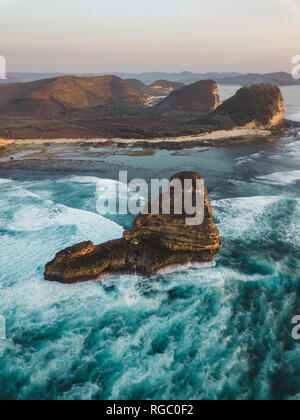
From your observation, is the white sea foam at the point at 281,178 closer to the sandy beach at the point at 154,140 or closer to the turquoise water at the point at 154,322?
the turquoise water at the point at 154,322

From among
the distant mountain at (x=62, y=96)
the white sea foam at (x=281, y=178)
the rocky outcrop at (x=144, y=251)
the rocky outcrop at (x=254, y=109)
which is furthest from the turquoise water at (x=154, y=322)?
the distant mountain at (x=62, y=96)

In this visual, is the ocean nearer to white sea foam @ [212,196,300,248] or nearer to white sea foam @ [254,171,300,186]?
white sea foam @ [212,196,300,248]

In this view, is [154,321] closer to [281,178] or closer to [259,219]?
[259,219]

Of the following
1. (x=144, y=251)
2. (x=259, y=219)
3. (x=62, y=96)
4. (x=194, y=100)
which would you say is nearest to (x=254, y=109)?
(x=194, y=100)

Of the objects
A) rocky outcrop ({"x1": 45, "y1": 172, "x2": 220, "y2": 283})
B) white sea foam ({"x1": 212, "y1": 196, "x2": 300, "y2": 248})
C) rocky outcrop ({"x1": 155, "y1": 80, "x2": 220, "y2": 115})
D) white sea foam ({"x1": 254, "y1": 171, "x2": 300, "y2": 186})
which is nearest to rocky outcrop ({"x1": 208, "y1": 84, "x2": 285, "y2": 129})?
rocky outcrop ({"x1": 155, "y1": 80, "x2": 220, "y2": 115})

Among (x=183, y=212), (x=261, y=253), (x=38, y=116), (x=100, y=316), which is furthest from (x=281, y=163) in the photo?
(x=38, y=116)
